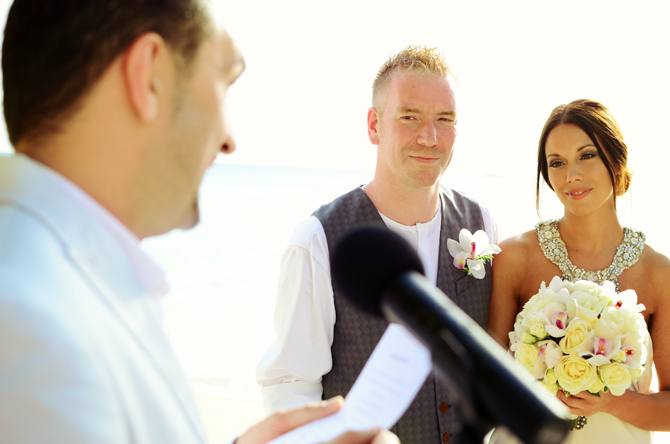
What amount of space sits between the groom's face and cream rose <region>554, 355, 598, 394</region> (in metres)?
1.17

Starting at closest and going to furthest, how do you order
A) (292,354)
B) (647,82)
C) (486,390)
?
1. (486,390)
2. (292,354)
3. (647,82)

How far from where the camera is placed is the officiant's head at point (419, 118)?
2.88 meters

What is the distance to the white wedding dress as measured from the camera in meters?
2.74

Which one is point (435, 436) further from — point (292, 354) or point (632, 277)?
point (632, 277)

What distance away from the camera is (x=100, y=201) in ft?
3.11

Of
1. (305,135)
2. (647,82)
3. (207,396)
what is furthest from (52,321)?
(305,135)

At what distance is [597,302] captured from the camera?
2.50m

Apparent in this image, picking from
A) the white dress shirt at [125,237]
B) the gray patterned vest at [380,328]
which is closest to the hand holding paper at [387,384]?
the white dress shirt at [125,237]

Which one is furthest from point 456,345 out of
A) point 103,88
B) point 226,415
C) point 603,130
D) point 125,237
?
point 226,415

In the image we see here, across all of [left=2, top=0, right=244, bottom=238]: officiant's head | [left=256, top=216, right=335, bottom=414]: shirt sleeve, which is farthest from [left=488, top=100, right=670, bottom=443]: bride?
[left=2, top=0, right=244, bottom=238]: officiant's head

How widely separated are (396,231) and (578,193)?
1.19 meters

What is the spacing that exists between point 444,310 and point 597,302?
216 cm

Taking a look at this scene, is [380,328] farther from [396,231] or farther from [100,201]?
[100,201]

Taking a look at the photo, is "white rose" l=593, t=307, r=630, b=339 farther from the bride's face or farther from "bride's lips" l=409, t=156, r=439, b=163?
"bride's lips" l=409, t=156, r=439, b=163
